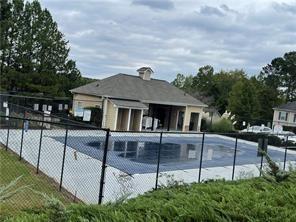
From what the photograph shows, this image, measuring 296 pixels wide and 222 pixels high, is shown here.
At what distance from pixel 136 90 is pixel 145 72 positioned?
4.69 metres

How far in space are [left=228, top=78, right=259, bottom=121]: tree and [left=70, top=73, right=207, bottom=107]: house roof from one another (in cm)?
1368

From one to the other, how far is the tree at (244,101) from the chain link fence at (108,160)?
31.7 meters

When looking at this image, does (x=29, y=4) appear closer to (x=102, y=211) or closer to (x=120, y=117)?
(x=120, y=117)

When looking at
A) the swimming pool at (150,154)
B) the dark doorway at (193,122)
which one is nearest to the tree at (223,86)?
the dark doorway at (193,122)

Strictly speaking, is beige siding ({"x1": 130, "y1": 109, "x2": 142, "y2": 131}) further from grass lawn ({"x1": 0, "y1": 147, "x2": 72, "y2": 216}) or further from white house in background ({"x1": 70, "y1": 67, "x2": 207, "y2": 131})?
grass lawn ({"x1": 0, "y1": 147, "x2": 72, "y2": 216})

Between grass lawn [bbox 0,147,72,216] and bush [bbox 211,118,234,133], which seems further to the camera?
bush [bbox 211,118,234,133]

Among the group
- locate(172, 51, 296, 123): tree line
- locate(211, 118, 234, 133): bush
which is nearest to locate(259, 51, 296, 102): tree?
locate(172, 51, 296, 123): tree line

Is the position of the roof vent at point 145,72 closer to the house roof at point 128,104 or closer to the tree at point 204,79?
the house roof at point 128,104

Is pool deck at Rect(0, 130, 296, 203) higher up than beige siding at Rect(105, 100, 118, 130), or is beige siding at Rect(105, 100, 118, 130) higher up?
beige siding at Rect(105, 100, 118, 130)

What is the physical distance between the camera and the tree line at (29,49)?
1795 inches

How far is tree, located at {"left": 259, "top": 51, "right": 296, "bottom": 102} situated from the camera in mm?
96375

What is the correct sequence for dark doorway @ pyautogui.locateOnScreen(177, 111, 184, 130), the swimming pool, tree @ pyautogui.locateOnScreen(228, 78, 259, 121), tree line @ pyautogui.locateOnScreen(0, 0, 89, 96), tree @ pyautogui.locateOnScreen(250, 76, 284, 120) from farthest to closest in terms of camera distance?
tree @ pyautogui.locateOnScreen(250, 76, 284, 120) < tree @ pyautogui.locateOnScreen(228, 78, 259, 121) < dark doorway @ pyautogui.locateOnScreen(177, 111, 184, 130) < tree line @ pyautogui.locateOnScreen(0, 0, 89, 96) < the swimming pool

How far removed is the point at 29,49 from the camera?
4644cm

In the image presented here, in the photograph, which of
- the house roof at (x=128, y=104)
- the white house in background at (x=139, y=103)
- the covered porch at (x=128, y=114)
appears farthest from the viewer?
the white house in background at (x=139, y=103)
